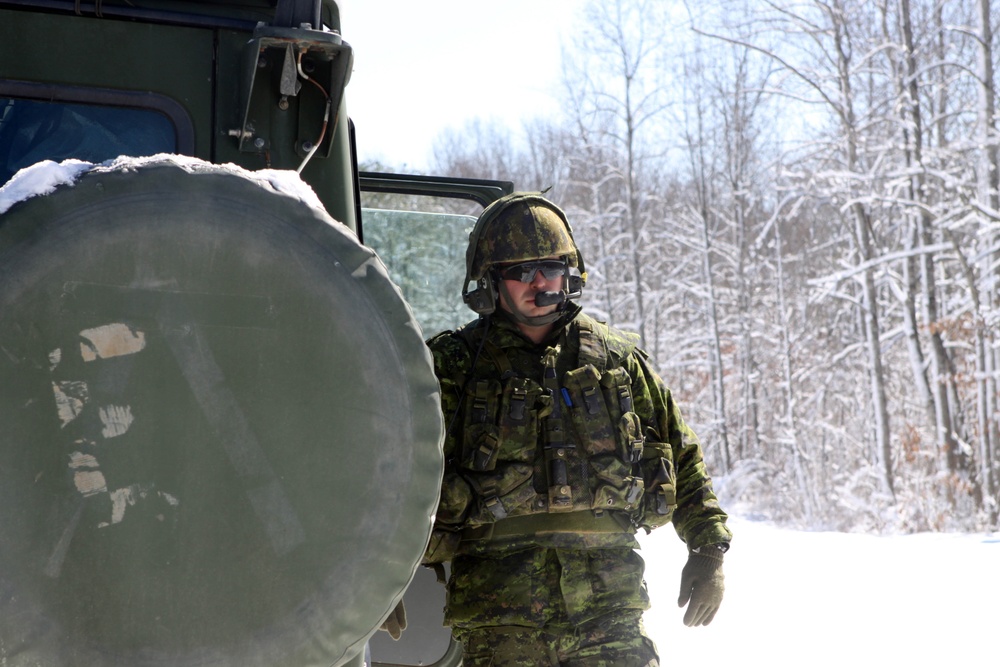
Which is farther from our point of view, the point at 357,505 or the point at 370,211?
the point at 370,211

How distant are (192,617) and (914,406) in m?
19.8

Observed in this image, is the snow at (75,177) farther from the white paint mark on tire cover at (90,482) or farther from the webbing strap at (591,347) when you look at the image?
the webbing strap at (591,347)

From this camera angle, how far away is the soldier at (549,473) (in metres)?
3.13

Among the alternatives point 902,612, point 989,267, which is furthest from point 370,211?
point 989,267

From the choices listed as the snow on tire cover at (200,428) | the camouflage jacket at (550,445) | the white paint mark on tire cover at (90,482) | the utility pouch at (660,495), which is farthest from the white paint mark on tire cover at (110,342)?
the utility pouch at (660,495)

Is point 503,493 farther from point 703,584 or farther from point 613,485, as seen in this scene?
point 703,584

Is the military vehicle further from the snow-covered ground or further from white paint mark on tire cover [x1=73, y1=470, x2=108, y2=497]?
the snow-covered ground

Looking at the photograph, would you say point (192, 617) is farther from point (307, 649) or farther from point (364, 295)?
point (364, 295)

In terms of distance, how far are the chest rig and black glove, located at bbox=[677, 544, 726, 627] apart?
279 millimetres

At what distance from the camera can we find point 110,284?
161 cm

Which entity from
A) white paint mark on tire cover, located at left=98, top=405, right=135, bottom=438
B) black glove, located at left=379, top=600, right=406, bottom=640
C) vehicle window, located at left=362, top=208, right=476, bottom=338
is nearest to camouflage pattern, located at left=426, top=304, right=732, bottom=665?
black glove, located at left=379, top=600, right=406, bottom=640

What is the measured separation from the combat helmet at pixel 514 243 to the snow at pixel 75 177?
166 cm

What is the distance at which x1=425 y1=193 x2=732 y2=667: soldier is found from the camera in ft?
10.3

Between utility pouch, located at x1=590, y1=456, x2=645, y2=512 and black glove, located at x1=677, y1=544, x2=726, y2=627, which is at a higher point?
utility pouch, located at x1=590, y1=456, x2=645, y2=512
